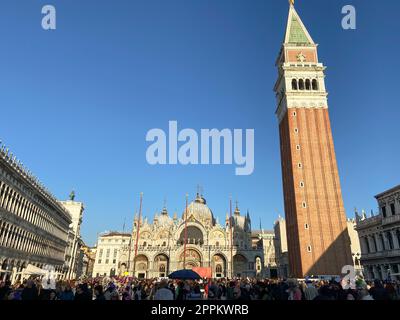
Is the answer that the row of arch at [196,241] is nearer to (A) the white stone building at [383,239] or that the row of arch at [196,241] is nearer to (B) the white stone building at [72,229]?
(B) the white stone building at [72,229]

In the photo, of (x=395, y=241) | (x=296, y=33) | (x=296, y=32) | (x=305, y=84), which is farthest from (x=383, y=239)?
(x=296, y=32)

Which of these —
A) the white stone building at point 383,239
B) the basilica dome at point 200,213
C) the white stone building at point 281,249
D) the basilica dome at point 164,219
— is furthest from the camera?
the basilica dome at point 164,219

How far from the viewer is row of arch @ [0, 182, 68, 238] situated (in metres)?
30.4

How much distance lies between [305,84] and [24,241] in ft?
164

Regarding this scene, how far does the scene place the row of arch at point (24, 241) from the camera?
30898mm

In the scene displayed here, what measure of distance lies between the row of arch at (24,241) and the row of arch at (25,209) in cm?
159

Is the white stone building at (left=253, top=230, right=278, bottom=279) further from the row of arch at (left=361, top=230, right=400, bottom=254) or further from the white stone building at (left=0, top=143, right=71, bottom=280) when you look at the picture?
the white stone building at (left=0, top=143, right=71, bottom=280)

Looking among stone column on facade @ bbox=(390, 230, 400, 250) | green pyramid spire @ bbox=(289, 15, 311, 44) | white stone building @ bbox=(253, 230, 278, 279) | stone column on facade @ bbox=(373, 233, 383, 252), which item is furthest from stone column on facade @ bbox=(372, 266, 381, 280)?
green pyramid spire @ bbox=(289, 15, 311, 44)

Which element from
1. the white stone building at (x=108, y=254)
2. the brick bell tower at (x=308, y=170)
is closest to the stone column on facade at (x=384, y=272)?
the brick bell tower at (x=308, y=170)

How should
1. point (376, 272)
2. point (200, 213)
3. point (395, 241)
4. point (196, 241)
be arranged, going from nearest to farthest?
point (395, 241), point (376, 272), point (196, 241), point (200, 213)

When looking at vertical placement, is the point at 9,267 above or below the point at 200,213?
below

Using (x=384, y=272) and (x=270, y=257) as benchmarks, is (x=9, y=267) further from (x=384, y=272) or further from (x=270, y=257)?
(x=270, y=257)

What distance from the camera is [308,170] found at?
152 feet
